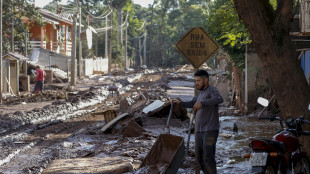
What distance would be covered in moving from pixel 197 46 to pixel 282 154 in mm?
5301

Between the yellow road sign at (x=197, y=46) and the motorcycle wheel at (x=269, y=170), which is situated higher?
the yellow road sign at (x=197, y=46)

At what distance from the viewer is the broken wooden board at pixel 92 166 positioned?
25.8 ft

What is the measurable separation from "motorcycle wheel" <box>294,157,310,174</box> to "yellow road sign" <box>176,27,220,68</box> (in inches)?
→ 181

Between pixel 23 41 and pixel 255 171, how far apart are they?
32108mm

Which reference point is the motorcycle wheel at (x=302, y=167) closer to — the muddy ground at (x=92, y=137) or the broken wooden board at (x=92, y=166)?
the muddy ground at (x=92, y=137)

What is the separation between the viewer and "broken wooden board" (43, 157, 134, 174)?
7871mm

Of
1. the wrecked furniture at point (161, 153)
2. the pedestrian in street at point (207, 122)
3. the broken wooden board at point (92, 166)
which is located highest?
the pedestrian in street at point (207, 122)

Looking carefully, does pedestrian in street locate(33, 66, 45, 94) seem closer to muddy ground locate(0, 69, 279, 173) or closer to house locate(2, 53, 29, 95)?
house locate(2, 53, 29, 95)

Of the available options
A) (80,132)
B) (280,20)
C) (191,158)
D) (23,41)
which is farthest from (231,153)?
(23,41)

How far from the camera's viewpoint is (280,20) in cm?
859

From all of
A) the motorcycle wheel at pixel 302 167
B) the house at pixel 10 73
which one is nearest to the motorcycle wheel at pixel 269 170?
the motorcycle wheel at pixel 302 167

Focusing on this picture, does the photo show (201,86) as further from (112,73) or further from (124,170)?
(112,73)

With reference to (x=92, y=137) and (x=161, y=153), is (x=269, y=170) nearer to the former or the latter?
(x=161, y=153)

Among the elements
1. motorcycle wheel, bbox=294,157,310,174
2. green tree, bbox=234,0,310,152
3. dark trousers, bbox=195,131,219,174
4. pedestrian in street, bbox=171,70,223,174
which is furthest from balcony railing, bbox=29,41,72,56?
motorcycle wheel, bbox=294,157,310,174
